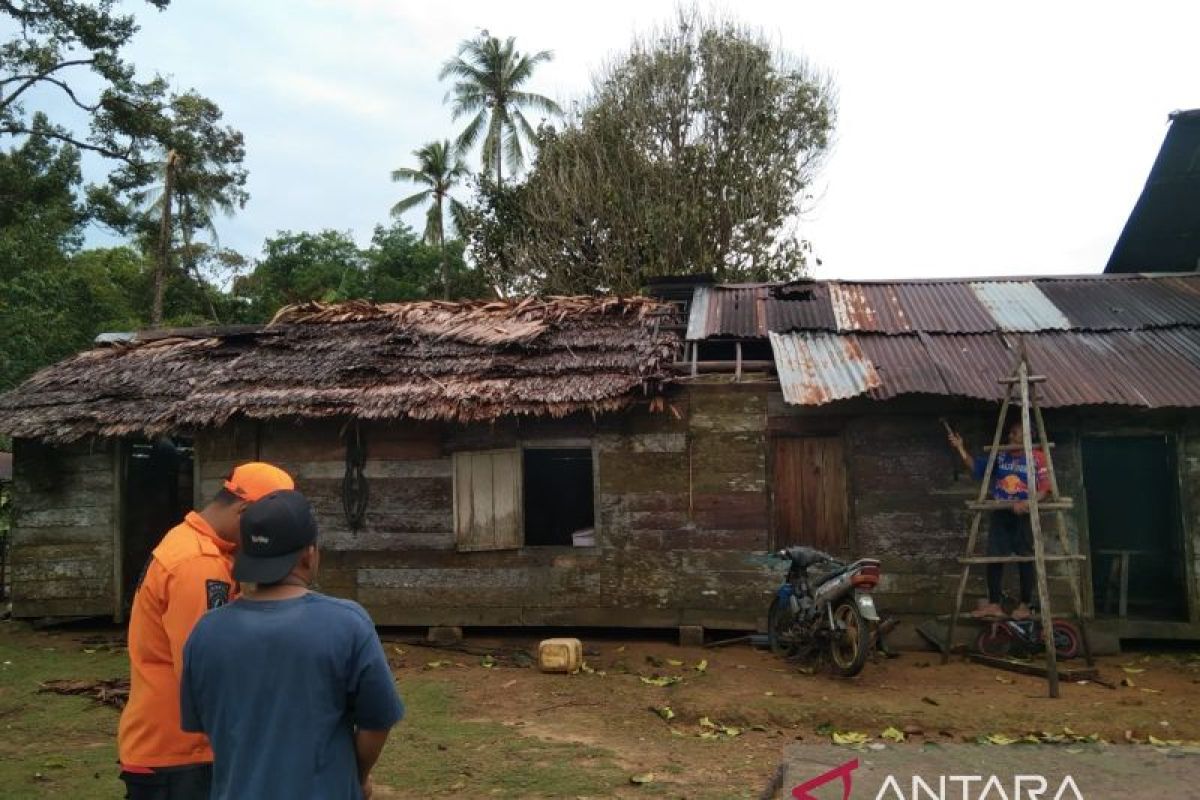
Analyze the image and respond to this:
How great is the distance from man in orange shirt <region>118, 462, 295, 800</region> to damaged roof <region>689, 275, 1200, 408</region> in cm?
610

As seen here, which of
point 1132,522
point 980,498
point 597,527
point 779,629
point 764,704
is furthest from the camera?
point 1132,522

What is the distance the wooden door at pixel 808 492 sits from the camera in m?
8.82

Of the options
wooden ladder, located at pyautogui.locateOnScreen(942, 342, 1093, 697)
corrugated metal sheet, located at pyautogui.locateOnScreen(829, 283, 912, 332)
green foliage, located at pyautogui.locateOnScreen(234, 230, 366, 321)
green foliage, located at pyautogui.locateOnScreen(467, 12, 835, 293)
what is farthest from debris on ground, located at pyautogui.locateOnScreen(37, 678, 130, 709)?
green foliage, located at pyautogui.locateOnScreen(234, 230, 366, 321)

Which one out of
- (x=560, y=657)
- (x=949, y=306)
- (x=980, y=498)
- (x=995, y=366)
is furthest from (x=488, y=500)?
(x=949, y=306)

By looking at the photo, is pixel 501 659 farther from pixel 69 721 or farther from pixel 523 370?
pixel 69 721

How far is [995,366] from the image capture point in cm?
868

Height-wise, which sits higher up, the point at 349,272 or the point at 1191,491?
the point at 349,272

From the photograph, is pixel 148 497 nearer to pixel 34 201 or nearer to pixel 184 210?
pixel 34 201

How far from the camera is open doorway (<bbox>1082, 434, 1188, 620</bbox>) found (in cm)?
977

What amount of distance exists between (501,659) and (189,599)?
619 cm

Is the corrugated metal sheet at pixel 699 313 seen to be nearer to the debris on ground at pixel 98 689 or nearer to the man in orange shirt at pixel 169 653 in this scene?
the debris on ground at pixel 98 689

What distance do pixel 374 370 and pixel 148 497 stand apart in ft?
13.5

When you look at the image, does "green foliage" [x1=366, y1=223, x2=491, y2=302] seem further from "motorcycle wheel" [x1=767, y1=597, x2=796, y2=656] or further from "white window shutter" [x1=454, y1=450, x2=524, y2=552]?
"motorcycle wheel" [x1=767, y1=597, x2=796, y2=656]

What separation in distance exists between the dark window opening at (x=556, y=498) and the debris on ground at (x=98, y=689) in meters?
5.62
